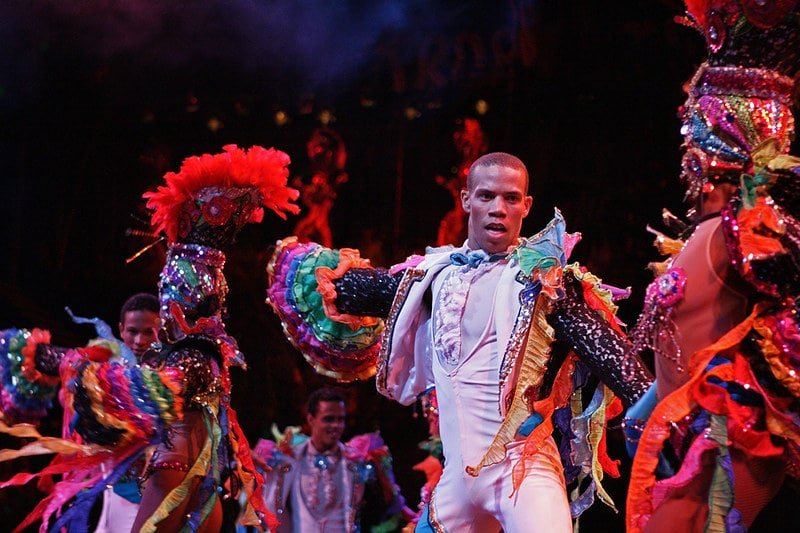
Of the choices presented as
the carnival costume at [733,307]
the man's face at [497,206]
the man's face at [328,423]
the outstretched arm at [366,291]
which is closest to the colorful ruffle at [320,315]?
the outstretched arm at [366,291]

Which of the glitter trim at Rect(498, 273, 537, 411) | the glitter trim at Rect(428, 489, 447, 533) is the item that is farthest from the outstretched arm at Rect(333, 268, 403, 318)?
the glitter trim at Rect(428, 489, 447, 533)

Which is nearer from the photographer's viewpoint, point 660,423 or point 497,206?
point 660,423

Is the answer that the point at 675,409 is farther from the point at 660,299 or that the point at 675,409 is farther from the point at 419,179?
the point at 419,179

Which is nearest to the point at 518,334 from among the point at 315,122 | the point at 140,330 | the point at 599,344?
the point at 599,344

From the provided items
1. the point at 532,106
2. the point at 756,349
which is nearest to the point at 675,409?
the point at 756,349

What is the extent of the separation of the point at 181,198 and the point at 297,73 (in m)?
2.82

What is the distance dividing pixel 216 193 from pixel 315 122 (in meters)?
2.74

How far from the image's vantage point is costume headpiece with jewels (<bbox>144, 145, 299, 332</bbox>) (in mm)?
3990

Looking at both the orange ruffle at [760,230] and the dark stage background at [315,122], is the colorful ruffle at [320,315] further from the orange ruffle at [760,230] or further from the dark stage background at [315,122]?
the dark stage background at [315,122]

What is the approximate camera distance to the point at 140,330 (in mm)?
4934

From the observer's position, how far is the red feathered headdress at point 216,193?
4.02 m

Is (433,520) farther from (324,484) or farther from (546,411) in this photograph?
(324,484)

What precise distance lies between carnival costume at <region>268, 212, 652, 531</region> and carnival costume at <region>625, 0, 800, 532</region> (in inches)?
18.1

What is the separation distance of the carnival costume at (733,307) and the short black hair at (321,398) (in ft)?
10.9
